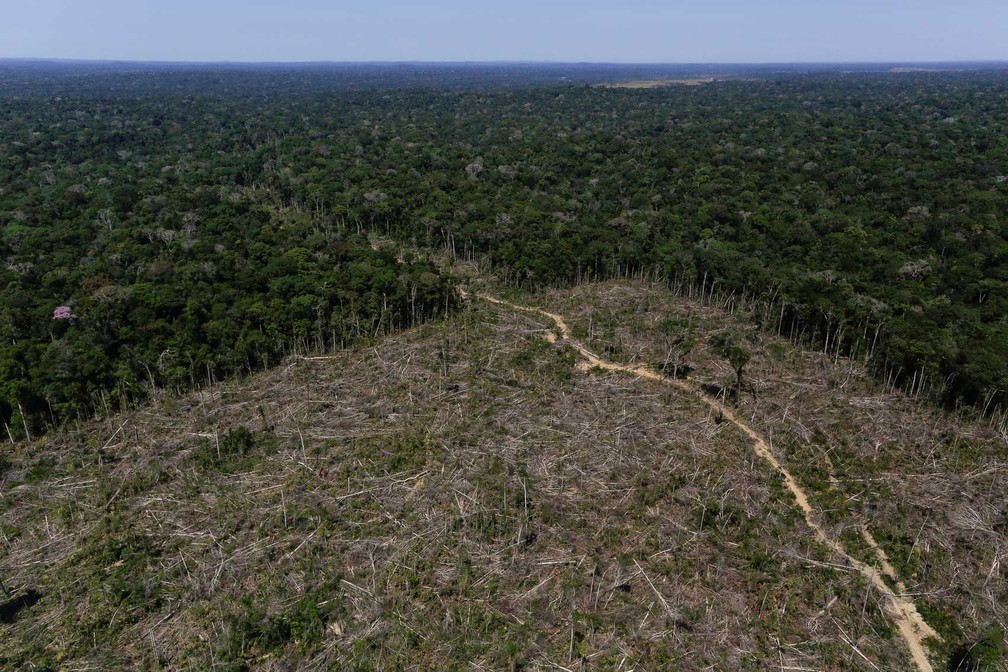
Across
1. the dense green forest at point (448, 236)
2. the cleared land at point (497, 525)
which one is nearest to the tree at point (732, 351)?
the cleared land at point (497, 525)

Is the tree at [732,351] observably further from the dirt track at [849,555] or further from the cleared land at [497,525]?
the dirt track at [849,555]

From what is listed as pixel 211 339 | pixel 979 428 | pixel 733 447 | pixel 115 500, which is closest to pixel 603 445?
pixel 733 447

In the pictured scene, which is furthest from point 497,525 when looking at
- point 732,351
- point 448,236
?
point 448,236

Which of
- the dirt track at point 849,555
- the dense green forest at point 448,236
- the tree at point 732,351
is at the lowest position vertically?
the dirt track at point 849,555

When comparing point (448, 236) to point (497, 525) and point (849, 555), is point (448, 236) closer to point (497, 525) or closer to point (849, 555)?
point (497, 525)

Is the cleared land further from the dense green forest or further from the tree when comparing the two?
the dense green forest

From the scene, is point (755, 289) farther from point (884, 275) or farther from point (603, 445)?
point (603, 445)

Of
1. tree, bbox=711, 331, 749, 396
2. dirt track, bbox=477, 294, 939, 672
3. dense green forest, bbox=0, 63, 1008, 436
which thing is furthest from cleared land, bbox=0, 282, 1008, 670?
dense green forest, bbox=0, 63, 1008, 436
